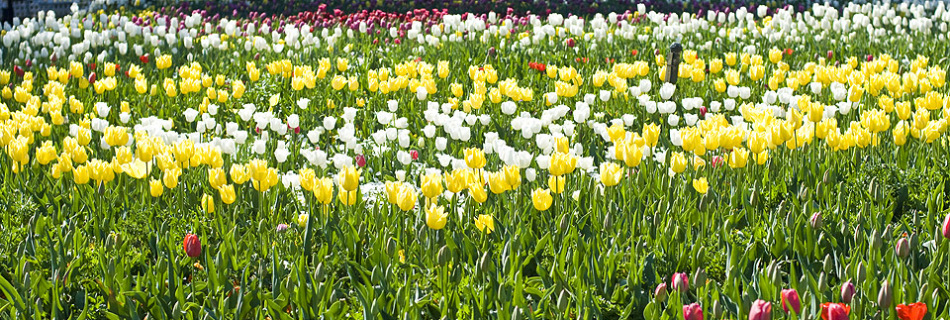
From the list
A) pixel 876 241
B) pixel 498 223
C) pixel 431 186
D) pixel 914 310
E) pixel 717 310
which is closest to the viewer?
pixel 914 310

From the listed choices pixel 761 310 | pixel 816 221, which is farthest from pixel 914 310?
pixel 816 221

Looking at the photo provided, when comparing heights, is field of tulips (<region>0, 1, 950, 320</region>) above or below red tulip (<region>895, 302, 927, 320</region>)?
below

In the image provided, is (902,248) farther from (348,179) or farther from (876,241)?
(348,179)


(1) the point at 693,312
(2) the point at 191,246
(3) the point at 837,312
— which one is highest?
(3) the point at 837,312

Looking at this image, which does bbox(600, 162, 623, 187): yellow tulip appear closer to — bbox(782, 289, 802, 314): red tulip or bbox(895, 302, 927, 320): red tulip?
bbox(782, 289, 802, 314): red tulip

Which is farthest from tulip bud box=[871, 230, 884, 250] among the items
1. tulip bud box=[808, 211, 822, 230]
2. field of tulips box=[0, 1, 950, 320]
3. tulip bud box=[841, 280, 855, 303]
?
tulip bud box=[841, 280, 855, 303]

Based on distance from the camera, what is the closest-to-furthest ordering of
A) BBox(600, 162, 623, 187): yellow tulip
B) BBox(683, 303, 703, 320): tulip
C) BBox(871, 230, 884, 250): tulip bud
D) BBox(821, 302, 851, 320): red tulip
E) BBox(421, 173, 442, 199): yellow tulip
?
BBox(821, 302, 851, 320): red tulip → BBox(683, 303, 703, 320): tulip → BBox(871, 230, 884, 250): tulip bud → BBox(421, 173, 442, 199): yellow tulip → BBox(600, 162, 623, 187): yellow tulip

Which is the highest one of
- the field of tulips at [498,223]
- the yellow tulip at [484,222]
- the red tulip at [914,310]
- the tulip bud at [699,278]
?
the red tulip at [914,310]

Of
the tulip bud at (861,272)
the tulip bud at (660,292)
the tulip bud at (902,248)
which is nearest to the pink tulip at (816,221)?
the tulip bud at (902,248)

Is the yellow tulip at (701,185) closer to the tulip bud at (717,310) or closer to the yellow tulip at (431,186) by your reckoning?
the yellow tulip at (431,186)

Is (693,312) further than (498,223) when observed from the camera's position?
No

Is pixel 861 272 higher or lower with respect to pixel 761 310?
lower

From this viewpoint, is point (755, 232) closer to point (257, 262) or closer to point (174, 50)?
point (257, 262)

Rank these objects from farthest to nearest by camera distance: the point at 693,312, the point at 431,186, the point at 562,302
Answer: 1. the point at 431,186
2. the point at 562,302
3. the point at 693,312
